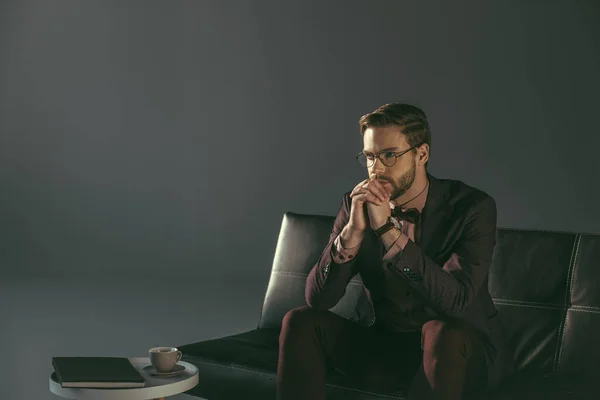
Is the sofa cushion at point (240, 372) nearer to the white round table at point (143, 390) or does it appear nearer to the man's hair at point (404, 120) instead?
the white round table at point (143, 390)

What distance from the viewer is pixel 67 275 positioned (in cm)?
653

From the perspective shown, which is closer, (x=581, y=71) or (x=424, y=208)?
(x=424, y=208)

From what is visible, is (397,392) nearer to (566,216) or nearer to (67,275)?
(566,216)

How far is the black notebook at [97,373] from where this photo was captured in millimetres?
1867

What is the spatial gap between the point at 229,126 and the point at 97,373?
4.78 m

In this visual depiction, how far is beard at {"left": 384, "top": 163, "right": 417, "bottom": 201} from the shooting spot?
2363 mm

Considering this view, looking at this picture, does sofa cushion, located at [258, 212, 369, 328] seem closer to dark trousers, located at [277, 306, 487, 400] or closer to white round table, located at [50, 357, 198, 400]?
dark trousers, located at [277, 306, 487, 400]

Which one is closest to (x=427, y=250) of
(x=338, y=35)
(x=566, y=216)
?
(x=566, y=216)

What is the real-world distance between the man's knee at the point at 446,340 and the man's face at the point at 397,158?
488mm

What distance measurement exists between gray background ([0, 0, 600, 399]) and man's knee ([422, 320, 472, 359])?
9.40 feet

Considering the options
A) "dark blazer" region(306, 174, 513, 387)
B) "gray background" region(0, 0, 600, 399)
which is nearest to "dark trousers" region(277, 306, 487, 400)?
"dark blazer" region(306, 174, 513, 387)

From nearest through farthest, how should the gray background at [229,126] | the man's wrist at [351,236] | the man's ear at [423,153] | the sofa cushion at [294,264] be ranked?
the man's wrist at [351,236] → the man's ear at [423,153] → the sofa cushion at [294,264] → the gray background at [229,126]

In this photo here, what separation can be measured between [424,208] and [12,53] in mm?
5665

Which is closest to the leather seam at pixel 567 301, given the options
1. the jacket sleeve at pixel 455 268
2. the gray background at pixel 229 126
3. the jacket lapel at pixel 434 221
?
the jacket sleeve at pixel 455 268
